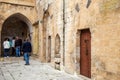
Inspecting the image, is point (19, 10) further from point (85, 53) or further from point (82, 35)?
point (85, 53)

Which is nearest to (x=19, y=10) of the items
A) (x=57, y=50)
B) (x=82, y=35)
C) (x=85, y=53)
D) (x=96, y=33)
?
(x=57, y=50)

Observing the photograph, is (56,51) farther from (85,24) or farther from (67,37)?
(85,24)

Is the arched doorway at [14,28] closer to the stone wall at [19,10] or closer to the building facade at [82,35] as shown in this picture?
the stone wall at [19,10]

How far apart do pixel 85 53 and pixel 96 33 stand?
1.46 meters

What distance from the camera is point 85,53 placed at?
29.5 ft

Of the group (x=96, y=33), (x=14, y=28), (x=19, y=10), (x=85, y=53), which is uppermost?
(x=19, y=10)

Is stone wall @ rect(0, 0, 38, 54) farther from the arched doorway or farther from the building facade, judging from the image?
the arched doorway

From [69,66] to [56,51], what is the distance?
2.25 meters

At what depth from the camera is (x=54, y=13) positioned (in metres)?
12.1

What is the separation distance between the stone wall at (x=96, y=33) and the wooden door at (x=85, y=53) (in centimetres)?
17

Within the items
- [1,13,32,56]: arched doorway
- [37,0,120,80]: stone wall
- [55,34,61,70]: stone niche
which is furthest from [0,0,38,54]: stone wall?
[37,0,120,80]: stone wall

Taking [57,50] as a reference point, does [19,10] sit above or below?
above

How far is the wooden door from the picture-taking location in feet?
28.6

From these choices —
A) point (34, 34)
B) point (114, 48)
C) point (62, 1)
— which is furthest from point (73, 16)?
point (34, 34)
